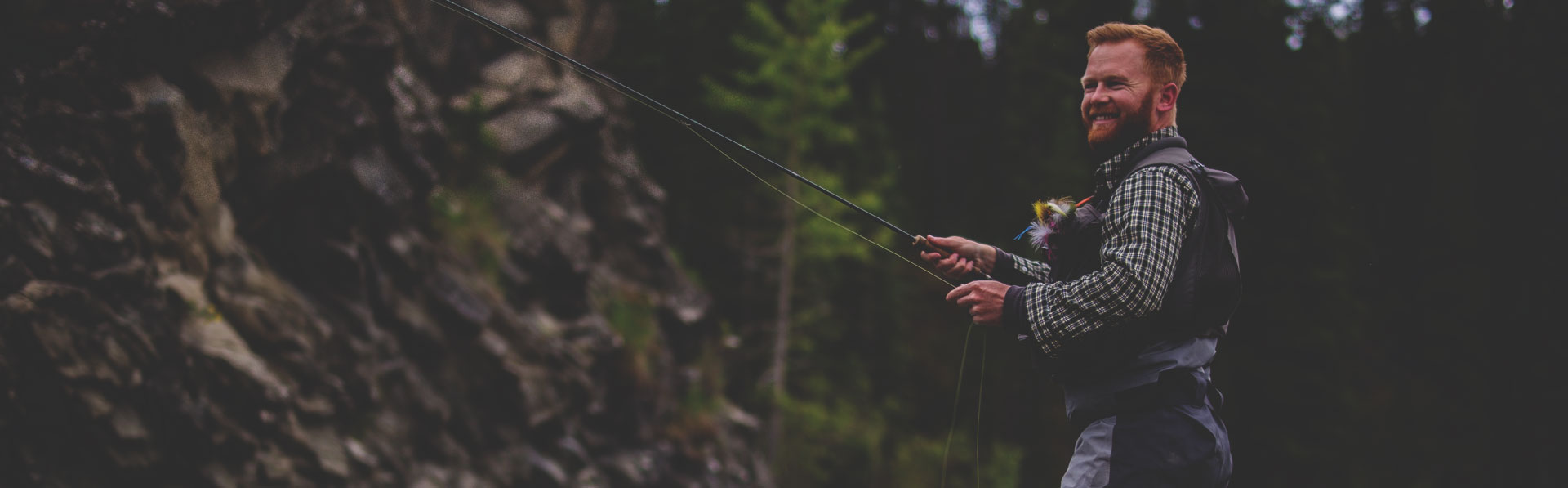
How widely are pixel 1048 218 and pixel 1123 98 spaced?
50 centimetres

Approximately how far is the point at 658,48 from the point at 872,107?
7.88 m

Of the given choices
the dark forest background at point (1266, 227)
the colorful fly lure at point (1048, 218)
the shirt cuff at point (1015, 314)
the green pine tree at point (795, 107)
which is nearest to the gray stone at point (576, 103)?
the dark forest background at point (1266, 227)

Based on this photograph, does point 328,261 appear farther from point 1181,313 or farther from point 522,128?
point 1181,313

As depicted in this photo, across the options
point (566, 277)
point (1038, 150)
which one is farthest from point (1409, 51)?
point (566, 277)

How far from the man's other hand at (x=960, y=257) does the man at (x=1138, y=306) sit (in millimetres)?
463

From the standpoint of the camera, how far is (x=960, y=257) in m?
3.96

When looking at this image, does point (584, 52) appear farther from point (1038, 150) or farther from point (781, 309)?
point (1038, 150)

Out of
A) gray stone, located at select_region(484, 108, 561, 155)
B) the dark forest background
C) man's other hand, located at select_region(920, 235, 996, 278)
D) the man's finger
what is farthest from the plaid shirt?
the dark forest background

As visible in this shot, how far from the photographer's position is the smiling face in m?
3.39

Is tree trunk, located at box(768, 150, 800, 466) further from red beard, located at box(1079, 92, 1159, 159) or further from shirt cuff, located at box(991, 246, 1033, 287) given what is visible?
red beard, located at box(1079, 92, 1159, 159)

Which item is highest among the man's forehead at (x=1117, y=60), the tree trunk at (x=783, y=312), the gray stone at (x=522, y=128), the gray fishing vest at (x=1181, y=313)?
the gray stone at (x=522, y=128)

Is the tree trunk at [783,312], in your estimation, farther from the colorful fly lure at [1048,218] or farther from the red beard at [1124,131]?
the red beard at [1124,131]

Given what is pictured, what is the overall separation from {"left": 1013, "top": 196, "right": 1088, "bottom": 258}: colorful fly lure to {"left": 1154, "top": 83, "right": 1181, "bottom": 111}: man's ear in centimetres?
39

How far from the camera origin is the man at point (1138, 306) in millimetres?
3049
